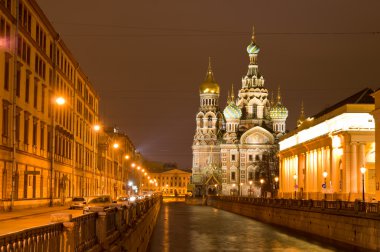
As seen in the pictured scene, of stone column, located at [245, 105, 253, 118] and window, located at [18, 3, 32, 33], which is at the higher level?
stone column, located at [245, 105, 253, 118]

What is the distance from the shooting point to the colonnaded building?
17288 cm

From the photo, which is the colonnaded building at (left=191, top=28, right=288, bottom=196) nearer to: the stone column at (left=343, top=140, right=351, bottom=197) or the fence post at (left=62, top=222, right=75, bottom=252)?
the stone column at (left=343, top=140, right=351, bottom=197)

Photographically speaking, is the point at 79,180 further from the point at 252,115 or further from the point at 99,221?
the point at 252,115

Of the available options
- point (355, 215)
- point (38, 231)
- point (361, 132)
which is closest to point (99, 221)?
point (38, 231)

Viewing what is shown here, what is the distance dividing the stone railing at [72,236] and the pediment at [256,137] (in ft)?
498

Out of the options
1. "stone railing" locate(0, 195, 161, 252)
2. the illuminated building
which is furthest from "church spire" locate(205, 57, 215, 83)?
"stone railing" locate(0, 195, 161, 252)

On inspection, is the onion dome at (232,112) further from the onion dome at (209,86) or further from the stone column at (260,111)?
the onion dome at (209,86)

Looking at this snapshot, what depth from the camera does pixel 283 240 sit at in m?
47.4

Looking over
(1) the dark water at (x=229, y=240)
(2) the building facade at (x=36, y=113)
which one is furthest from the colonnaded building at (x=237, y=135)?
(1) the dark water at (x=229, y=240)

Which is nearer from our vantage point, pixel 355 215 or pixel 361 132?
pixel 355 215

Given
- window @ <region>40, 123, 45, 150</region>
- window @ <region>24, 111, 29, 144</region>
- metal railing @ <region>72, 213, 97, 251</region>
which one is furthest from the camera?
window @ <region>40, 123, 45, 150</region>

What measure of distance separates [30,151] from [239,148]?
427ft

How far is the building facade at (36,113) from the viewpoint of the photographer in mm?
39531

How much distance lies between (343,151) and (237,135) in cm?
10688
